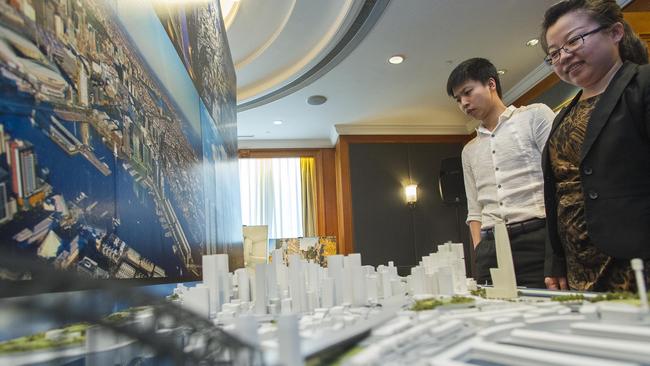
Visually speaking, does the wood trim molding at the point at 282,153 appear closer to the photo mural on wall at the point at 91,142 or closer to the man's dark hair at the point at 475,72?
the man's dark hair at the point at 475,72

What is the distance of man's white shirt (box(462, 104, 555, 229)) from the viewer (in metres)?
1.51

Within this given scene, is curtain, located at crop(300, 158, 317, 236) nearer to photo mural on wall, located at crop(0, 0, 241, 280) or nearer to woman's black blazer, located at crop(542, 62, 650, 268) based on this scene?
photo mural on wall, located at crop(0, 0, 241, 280)

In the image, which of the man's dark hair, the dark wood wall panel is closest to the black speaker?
the dark wood wall panel

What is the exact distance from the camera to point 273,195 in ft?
21.7

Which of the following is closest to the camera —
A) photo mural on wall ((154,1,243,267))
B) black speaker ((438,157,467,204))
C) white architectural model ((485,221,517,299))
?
white architectural model ((485,221,517,299))

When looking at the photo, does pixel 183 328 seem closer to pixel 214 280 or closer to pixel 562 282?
pixel 214 280

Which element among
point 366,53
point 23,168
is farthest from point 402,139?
point 23,168

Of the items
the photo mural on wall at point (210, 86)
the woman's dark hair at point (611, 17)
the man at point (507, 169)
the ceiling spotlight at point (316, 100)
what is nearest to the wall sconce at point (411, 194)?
the ceiling spotlight at point (316, 100)

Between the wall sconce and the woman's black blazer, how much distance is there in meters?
4.93

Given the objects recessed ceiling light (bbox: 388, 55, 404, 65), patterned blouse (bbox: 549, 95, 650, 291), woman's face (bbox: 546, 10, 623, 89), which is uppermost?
recessed ceiling light (bbox: 388, 55, 404, 65)

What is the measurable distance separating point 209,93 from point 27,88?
133 cm

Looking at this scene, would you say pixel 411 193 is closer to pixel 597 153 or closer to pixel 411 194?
pixel 411 194

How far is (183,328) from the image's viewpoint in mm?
370

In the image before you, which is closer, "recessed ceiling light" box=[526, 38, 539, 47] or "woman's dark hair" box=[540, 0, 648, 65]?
"woman's dark hair" box=[540, 0, 648, 65]
